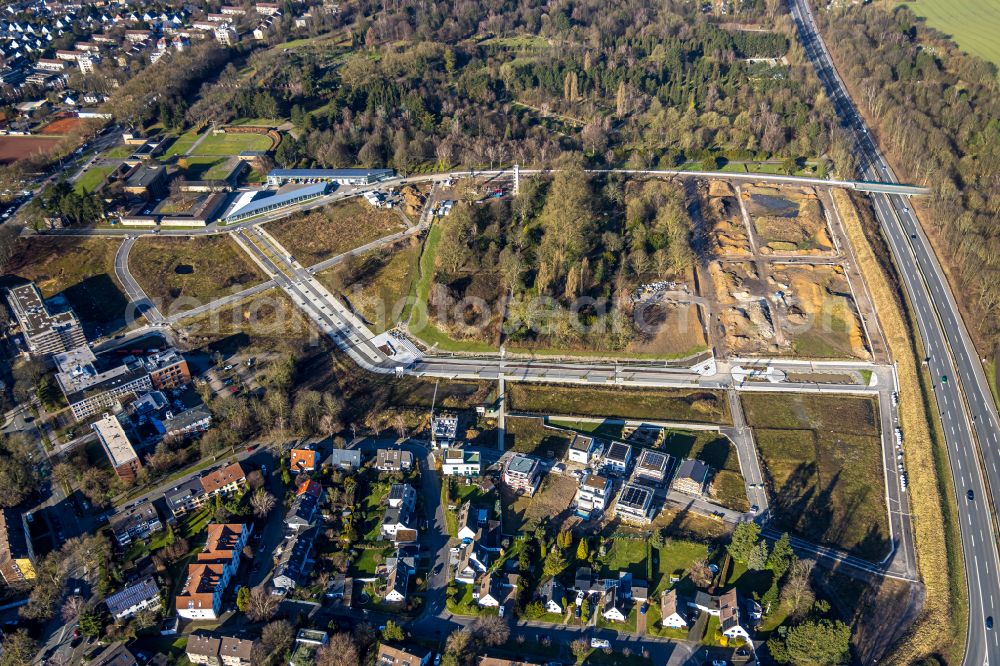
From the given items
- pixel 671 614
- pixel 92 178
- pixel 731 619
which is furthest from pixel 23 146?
pixel 731 619

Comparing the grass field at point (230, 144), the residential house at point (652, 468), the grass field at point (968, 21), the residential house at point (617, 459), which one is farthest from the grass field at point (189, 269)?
the grass field at point (968, 21)

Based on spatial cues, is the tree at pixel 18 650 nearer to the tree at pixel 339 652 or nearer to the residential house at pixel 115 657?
the residential house at pixel 115 657

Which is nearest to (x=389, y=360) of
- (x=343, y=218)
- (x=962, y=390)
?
(x=343, y=218)

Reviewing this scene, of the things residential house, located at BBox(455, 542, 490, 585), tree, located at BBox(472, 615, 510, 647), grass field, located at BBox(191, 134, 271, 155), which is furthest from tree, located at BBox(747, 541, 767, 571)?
grass field, located at BBox(191, 134, 271, 155)

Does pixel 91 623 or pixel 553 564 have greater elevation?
A: pixel 91 623

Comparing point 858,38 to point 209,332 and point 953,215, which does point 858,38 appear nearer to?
point 953,215

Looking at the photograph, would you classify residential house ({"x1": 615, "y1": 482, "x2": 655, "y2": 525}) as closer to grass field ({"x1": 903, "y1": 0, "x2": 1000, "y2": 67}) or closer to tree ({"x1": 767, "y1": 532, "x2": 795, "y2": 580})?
tree ({"x1": 767, "y1": 532, "x2": 795, "y2": 580})

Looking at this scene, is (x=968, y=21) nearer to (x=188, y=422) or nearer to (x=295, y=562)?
(x=188, y=422)
